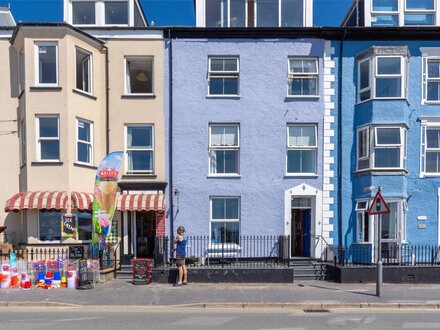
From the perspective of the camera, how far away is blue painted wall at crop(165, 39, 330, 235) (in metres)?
14.6

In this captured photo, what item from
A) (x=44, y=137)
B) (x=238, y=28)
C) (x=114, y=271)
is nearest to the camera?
(x=114, y=271)

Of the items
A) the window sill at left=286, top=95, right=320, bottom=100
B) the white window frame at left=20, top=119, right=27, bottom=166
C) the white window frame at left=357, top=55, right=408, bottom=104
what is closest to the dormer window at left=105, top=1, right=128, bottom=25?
the white window frame at left=20, top=119, right=27, bottom=166

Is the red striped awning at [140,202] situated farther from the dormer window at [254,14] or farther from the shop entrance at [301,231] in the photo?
the dormer window at [254,14]

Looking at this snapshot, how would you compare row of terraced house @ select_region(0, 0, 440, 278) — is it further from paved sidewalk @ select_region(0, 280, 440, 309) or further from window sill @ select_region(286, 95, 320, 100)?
paved sidewalk @ select_region(0, 280, 440, 309)

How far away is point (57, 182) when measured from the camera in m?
13.4

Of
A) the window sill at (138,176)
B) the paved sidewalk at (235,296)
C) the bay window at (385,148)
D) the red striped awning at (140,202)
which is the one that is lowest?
the paved sidewalk at (235,296)

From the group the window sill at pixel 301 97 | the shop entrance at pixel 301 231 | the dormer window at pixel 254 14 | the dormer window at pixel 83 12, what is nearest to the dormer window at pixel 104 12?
the dormer window at pixel 83 12

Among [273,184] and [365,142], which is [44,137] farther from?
[365,142]

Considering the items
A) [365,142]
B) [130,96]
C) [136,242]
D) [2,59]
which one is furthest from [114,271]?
[365,142]

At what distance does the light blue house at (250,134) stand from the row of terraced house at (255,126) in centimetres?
4

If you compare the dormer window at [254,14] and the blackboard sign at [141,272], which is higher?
the dormer window at [254,14]

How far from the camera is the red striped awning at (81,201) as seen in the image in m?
13.0

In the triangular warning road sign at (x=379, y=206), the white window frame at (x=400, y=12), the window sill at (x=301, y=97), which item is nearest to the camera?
the triangular warning road sign at (x=379, y=206)

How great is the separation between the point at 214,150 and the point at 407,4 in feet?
33.1
